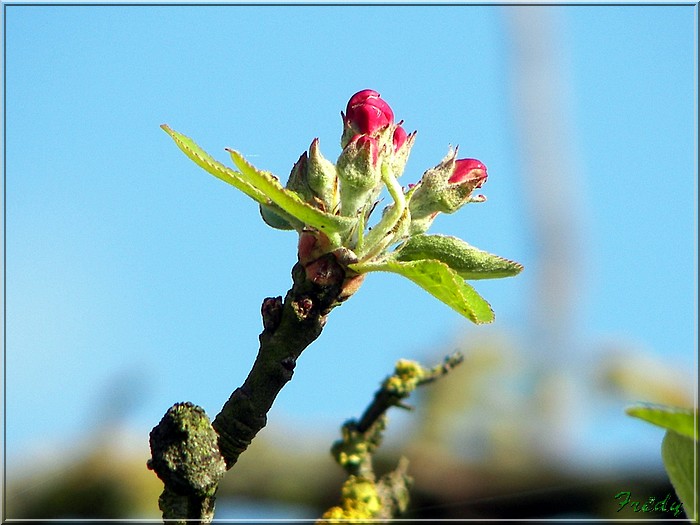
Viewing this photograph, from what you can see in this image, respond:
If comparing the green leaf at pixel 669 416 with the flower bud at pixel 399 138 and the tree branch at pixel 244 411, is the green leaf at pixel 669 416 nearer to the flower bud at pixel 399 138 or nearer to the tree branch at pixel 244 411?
the tree branch at pixel 244 411

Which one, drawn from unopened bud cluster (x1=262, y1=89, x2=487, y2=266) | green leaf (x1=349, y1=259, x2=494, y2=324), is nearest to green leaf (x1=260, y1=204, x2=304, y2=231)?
unopened bud cluster (x1=262, y1=89, x2=487, y2=266)

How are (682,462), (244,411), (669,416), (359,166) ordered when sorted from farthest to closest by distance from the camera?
(359,166) < (244,411) < (682,462) < (669,416)

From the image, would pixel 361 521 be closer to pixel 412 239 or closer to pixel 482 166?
pixel 412 239

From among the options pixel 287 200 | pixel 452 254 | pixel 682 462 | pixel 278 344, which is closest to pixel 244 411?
pixel 278 344

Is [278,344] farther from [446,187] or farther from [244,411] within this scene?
[446,187]

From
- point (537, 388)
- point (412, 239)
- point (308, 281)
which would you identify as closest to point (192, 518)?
point (308, 281)

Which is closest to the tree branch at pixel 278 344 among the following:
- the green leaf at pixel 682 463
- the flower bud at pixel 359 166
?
the flower bud at pixel 359 166

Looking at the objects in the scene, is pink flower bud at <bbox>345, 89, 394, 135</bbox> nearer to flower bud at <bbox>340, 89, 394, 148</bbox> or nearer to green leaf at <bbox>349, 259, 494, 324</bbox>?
flower bud at <bbox>340, 89, 394, 148</bbox>
